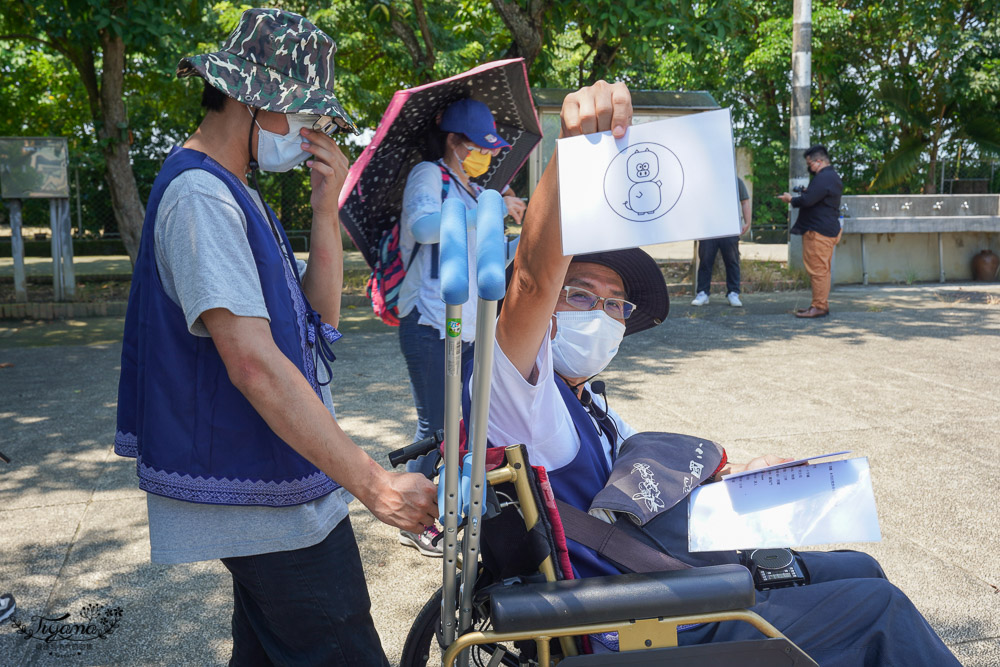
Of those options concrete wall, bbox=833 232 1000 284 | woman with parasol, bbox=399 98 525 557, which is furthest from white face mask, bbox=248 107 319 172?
concrete wall, bbox=833 232 1000 284

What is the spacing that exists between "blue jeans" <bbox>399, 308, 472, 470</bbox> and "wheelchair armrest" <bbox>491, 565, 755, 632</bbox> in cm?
184

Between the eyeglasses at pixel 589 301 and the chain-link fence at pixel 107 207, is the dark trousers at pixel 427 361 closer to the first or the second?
the eyeglasses at pixel 589 301

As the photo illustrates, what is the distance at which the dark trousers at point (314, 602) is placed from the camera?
5.87ft

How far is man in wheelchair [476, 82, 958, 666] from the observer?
1692mm

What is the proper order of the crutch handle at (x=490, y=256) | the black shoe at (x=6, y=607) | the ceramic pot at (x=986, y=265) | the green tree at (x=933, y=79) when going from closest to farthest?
the crutch handle at (x=490, y=256) → the black shoe at (x=6, y=607) → the ceramic pot at (x=986, y=265) → the green tree at (x=933, y=79)

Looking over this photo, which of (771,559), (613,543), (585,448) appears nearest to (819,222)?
(771,559)

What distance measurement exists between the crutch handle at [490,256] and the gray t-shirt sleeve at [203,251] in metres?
0.59

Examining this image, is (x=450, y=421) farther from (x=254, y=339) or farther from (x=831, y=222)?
(x=831, y=222)

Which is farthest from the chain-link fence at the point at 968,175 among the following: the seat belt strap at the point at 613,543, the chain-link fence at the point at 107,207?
the seat belt strap at the point at 613,543

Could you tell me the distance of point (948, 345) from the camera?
8016 millimetres

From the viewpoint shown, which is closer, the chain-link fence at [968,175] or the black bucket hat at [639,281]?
the black bucket hat at [639,281]

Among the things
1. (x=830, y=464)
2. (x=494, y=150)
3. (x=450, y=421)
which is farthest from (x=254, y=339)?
(x=494, y=150)

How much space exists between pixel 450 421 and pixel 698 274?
975 cm

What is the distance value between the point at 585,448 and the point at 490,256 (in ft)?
3.22
